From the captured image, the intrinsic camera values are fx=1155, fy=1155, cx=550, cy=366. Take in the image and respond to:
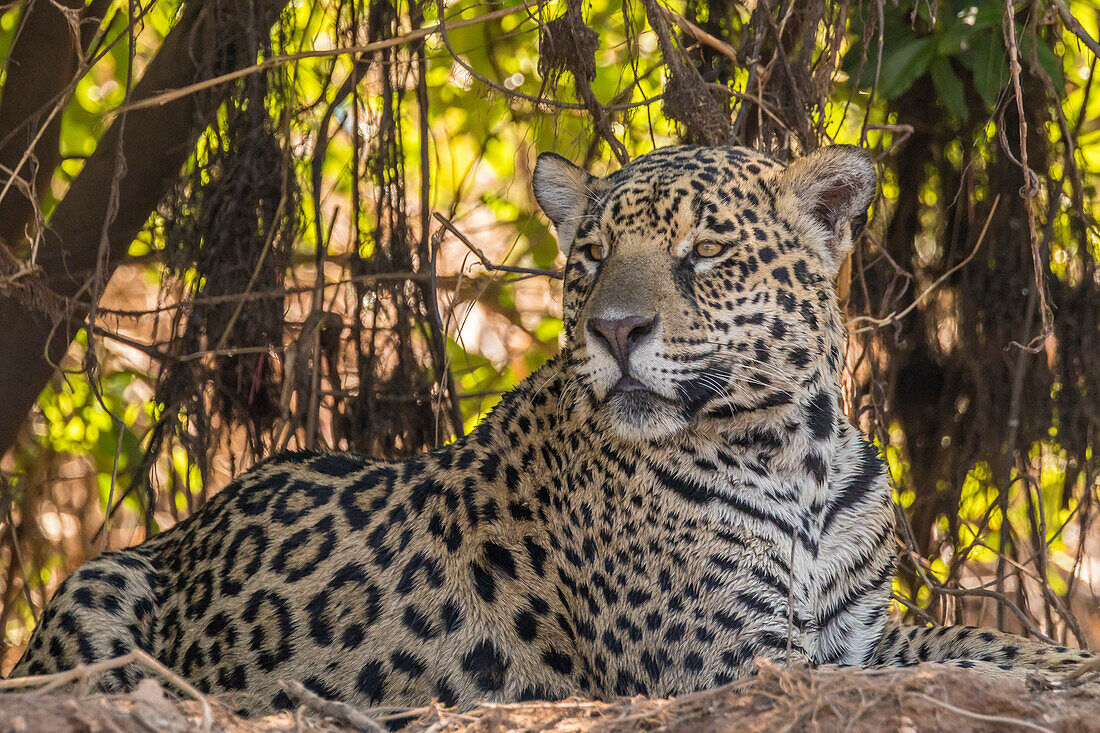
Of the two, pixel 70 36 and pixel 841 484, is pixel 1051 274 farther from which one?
pixel 70 36

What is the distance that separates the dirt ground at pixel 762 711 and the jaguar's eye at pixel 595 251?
1623mm

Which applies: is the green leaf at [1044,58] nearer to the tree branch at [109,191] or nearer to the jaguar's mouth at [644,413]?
the jaguar's mouth at [644,413]

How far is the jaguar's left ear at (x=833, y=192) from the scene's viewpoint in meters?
3.94

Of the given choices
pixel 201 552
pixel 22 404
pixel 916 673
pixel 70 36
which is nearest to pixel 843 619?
pixel 916 673

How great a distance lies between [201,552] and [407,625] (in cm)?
97

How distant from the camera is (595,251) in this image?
4.01 metres

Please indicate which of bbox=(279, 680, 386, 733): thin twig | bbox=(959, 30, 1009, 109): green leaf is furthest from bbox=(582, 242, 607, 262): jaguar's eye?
bbox=(959, 30, 1009, 109): green leaf

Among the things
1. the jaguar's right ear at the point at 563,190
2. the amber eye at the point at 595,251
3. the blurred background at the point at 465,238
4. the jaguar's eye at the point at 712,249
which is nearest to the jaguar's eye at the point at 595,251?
the amber eye at the point at 595,251

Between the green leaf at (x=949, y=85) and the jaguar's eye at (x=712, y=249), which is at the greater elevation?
the green leaf at (x=949, y=85)

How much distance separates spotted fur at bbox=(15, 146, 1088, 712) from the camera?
3.63m

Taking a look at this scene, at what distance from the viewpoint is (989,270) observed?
5613mm

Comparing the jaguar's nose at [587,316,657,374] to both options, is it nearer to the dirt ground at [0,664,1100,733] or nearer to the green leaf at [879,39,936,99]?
the dirt ground at [0,664,1100,733]

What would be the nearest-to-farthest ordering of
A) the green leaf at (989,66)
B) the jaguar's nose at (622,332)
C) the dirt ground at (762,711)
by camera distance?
the dirt ground at (762,711) → the jaguar's nose at (622,332) → the green leaf at (989,66)

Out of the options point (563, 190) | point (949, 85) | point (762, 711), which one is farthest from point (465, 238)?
point (762, 711)
